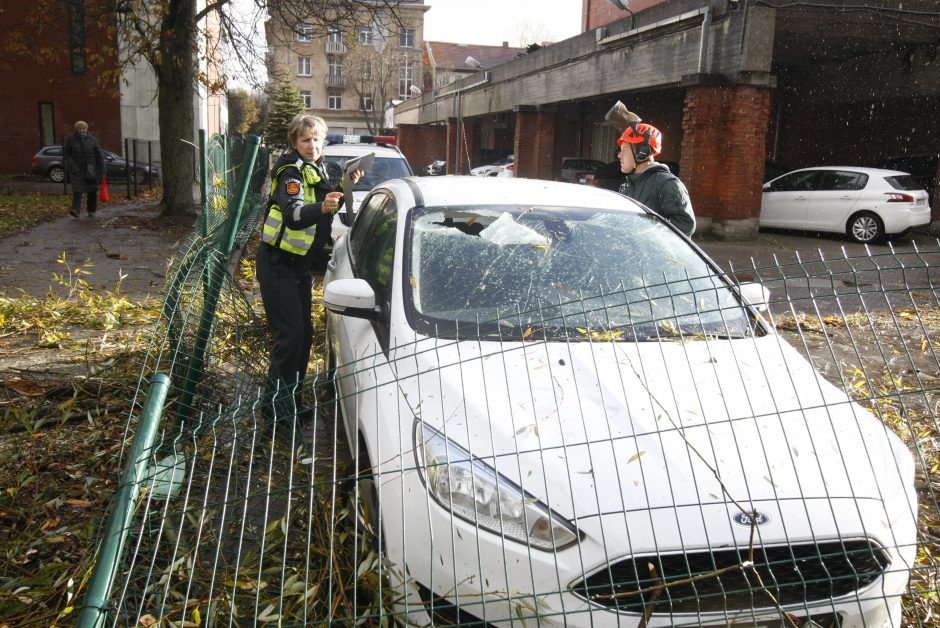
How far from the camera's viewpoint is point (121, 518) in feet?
6.33

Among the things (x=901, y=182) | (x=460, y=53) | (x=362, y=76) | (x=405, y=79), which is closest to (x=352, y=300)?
(x=901, y=182)

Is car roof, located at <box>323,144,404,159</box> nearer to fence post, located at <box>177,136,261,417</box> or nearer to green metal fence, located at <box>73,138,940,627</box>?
fence post, located at <box>177,136,261,417</box>

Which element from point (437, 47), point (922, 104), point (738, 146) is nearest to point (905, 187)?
point (738, 146)

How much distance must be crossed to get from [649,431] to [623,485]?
25cm

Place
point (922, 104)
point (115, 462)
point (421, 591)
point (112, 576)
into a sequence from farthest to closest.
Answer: point (922, 104), point (115, 462), point (421, 591), point (112, 576)

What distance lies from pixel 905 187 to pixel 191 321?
15.3 meters

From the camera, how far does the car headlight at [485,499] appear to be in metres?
2.37

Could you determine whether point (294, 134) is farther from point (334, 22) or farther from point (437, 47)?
point (437, 47)

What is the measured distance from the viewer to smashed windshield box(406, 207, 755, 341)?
3.39 meters

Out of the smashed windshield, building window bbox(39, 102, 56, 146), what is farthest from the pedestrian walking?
building window bbox(39, 102, 56, 146)

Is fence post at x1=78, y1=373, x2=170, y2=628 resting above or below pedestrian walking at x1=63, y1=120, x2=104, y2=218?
below

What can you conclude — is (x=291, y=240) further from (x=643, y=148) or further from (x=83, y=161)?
(x=83, y=161)

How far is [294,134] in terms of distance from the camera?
475 cm

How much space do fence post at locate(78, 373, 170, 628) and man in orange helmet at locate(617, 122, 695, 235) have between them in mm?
3881
